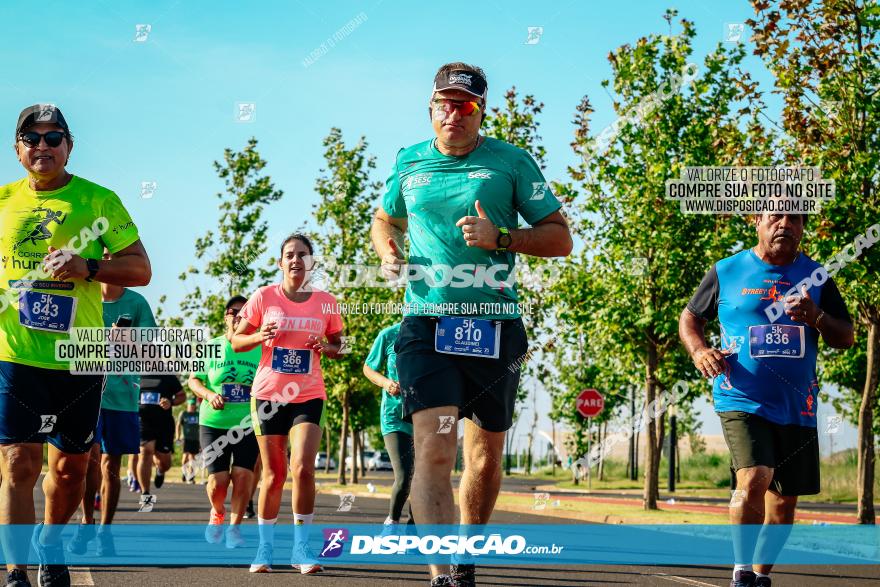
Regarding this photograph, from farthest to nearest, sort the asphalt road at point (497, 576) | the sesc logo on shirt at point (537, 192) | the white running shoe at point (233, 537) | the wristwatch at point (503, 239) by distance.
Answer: the white running shoe at point (233, 537) < the asphalt road at point (497, 576) < the sesc logo on shirt at point (537, 192) < the wristwatch at point (503, 239)

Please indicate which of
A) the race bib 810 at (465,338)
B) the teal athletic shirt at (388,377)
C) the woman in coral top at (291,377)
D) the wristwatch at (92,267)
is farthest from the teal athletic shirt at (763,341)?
the teal athletic shirt at (388,377)

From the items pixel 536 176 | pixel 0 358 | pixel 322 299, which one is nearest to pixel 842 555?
pixel 322 299

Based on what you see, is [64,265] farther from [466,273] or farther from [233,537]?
[233,537]

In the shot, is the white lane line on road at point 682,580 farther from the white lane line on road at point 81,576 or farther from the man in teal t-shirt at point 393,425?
the white lane line on road at point 81,576

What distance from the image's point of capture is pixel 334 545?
9.65 metres

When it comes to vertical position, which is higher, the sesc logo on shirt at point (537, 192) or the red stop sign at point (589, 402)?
the sesc logo on shirt at point (537, 192)

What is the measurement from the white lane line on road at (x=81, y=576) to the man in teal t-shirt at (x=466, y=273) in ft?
9.75

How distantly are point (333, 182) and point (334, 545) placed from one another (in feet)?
86.2

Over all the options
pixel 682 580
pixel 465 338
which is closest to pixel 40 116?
pixel 465 338

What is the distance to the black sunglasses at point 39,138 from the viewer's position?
6.21 metres

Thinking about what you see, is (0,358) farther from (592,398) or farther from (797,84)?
(592,398)

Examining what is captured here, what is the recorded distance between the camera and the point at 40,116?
6.20 metres

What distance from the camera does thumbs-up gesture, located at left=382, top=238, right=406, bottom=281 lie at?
5.53m

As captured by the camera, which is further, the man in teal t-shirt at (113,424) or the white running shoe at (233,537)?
the white running shoe at (233,537)
